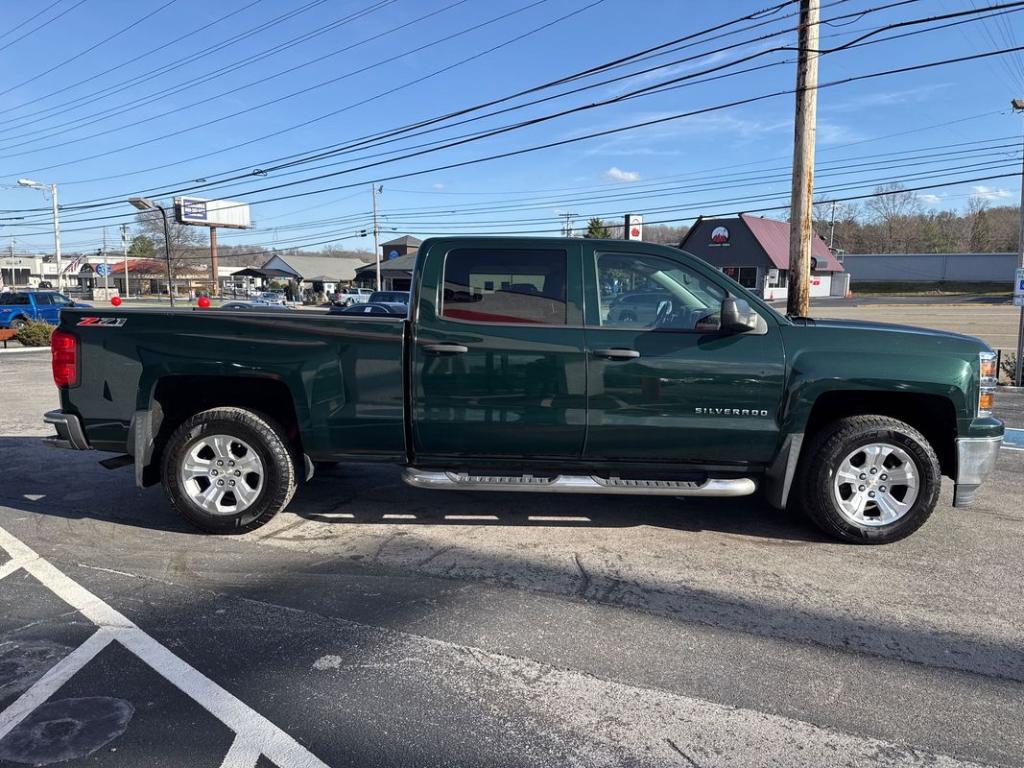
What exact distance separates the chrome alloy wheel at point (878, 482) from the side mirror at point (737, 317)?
3.57 feet

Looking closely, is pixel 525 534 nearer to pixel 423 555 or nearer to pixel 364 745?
pixel 423 555

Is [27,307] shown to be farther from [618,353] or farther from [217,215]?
[217,215]

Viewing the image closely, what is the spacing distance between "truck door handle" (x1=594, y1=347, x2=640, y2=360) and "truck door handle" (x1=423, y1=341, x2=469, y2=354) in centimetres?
85

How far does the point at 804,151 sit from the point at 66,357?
1028cm

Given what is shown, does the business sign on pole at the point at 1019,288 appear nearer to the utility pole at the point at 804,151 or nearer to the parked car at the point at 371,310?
the utility pole at the point at 804,151

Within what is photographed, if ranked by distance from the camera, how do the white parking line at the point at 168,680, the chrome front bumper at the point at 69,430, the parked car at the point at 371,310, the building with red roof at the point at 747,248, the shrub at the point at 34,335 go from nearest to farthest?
the white parking line at the point at 168,680 → the chrome front bumper at the point at 69,430 → the parked car at the point at 371,310 → the shrub at the point at 34,335 → the building with red roof at the point at 747,248

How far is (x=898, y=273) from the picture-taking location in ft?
263

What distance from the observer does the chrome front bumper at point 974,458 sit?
4523 millimetres

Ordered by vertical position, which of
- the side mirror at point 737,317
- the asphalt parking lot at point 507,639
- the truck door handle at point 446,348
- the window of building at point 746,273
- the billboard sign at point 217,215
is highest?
the billboard sign at point 217,215

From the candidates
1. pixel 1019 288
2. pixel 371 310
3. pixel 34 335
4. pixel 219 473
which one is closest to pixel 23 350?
pixel 34 335

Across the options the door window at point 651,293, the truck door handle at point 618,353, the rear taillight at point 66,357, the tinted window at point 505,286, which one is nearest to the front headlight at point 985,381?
the door window at point 651,293

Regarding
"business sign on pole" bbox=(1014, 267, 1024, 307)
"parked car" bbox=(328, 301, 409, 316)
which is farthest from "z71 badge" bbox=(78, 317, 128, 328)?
"business sign on pole" bbox=(1014, 267, 1024, 307)

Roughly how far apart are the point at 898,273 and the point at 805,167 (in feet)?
262

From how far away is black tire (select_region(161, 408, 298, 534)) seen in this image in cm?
477
